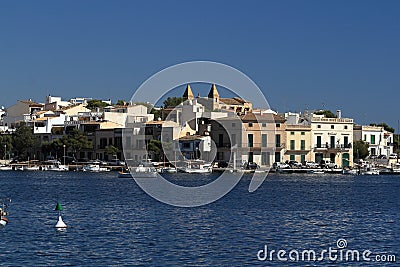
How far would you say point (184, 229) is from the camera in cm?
3138

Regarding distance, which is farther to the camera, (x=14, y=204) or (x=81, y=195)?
(x=81, y=195)

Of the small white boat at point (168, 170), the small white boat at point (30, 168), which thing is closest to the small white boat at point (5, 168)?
the small white boat at point (30, 168)

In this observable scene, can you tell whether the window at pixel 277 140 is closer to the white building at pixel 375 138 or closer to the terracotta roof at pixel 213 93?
the white building at pixel 375 138

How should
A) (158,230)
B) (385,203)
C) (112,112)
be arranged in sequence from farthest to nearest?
(112,112), (385,203), (158,230)

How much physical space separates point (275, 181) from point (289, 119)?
866 inches

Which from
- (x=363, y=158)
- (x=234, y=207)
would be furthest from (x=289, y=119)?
(x=234, y=207)

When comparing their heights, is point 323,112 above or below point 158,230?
above

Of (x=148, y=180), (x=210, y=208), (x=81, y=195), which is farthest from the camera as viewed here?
(x=148, y=180)

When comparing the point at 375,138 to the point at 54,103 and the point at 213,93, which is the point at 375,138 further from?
the point at 54,103

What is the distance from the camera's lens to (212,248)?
1045 inches

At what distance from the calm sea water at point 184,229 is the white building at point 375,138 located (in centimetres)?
4865

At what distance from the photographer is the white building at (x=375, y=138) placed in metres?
100

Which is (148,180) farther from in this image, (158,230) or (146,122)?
(158,230)

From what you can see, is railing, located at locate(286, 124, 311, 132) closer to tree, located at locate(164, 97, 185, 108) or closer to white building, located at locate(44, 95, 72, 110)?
tree, located at locate(164, 97, 185, 108)
